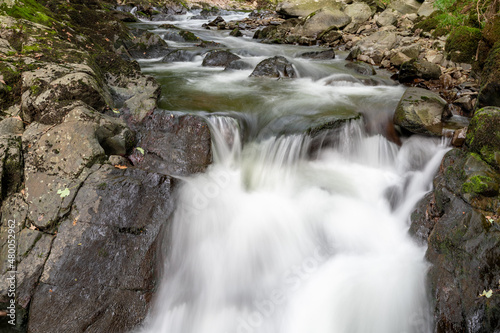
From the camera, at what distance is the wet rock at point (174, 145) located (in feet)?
14.5

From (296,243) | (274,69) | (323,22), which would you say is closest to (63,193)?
(296,243)

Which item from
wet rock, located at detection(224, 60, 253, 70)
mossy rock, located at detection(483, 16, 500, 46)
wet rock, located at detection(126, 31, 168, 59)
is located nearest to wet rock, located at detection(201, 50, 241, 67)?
wet rock, located at detection(224, 60, 253, 70)

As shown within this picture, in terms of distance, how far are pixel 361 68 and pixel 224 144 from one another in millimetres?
6440

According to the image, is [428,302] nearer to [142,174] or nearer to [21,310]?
[142,174]

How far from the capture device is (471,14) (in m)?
8.11

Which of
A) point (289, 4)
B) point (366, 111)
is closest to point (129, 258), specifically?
point (366, 111)

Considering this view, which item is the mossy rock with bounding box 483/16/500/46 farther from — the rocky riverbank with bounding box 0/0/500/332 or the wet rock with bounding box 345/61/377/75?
the wet rock with bounding box 345/61/377/75

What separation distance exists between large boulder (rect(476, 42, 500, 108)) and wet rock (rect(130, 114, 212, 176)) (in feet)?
15.3

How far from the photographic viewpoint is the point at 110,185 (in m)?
3.42

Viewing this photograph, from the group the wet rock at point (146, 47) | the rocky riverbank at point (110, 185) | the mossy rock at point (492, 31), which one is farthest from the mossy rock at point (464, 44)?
the wet rock at point (146, 47)

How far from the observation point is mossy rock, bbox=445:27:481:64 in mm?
7551

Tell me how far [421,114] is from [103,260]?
18.8 feet

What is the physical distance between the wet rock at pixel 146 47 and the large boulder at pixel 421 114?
891cm

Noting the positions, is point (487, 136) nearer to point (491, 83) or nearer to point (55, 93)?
point (491, 83)
